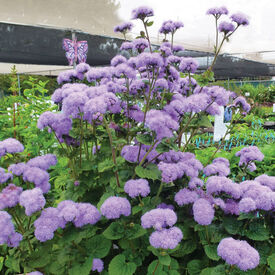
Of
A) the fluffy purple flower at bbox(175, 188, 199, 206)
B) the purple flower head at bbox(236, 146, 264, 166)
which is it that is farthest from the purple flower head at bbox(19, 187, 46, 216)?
the purple flower head at bbox(236, 146, 264, 166)

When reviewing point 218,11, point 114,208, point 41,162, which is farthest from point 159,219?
point 218,11

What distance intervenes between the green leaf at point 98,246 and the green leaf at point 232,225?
1.84ft

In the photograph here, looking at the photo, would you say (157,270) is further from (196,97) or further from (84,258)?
(196,97)

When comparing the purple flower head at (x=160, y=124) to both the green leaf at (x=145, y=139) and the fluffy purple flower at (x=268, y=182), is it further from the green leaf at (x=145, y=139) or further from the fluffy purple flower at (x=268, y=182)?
the fluffy purple flower at (x=268, y=182)

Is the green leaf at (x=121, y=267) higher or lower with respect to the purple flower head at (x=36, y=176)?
lower

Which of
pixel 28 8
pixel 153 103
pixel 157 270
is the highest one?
pixel 28 8

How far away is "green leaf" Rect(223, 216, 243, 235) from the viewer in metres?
1.18

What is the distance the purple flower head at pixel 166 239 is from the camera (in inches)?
36.5

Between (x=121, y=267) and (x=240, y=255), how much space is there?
1.72 feet

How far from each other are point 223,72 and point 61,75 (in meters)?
16.9

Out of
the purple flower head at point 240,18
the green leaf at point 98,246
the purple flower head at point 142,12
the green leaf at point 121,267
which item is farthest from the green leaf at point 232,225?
the purple flower head at point 142,12

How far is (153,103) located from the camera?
167 cm

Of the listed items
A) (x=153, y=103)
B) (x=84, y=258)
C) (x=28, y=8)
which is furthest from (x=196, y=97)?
(x=28, y=8)

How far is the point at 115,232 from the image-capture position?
120 cm
